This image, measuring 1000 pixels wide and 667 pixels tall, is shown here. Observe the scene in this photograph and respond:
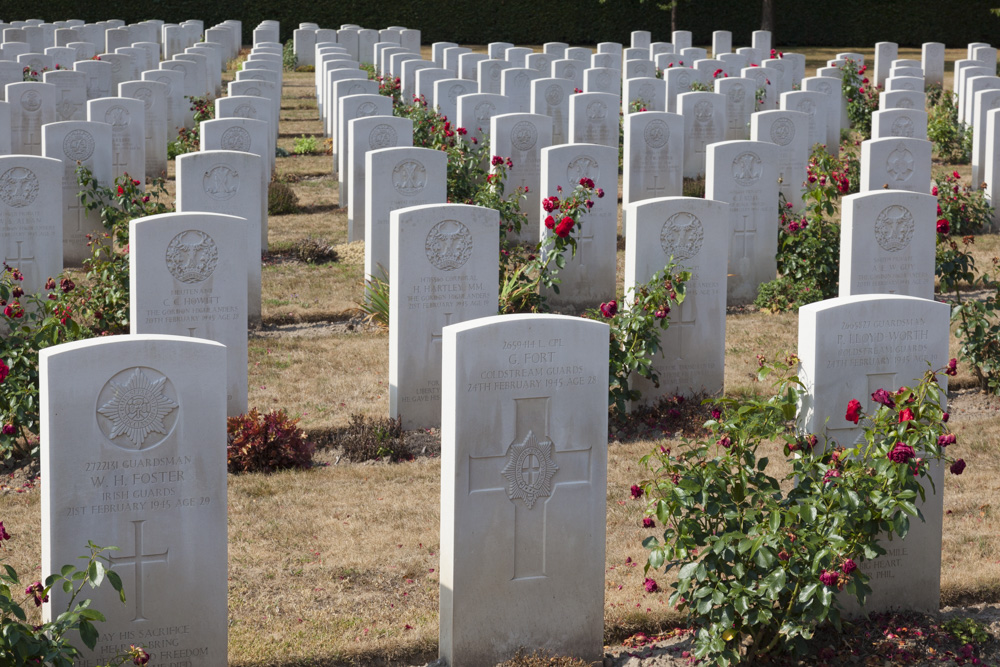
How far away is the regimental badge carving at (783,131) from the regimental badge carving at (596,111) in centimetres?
313

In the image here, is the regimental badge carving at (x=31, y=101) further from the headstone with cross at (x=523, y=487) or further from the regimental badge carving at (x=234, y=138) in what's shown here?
the headstone with cross at (x=523, y=487)

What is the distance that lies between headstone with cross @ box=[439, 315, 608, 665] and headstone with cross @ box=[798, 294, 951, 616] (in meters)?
1.02

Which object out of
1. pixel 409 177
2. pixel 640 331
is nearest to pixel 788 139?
pixel 409 177

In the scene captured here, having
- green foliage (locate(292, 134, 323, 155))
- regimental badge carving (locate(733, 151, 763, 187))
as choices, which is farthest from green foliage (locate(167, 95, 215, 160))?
regimental badge carving (locate(733, 151, 763, 187))

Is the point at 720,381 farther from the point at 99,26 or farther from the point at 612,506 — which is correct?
the point at 99,26

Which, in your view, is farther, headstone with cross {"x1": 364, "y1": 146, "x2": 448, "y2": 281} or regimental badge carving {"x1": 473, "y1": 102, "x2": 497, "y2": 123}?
regimental badge carving {"x1": 473, "y1": 102, "x2": 497, "y2": 123}

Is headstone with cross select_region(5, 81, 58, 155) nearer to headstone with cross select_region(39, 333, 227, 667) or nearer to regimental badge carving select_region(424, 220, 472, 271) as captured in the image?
regimental badge carving select_region(424, 220, 472, 271)

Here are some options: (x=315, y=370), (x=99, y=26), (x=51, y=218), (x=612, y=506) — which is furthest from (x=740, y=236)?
(x=99, y=26)

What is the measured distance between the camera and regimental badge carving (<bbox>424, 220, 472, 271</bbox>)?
25.1ft

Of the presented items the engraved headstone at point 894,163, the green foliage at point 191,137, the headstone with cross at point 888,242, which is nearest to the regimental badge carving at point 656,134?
the engraved headstone at point 894,163

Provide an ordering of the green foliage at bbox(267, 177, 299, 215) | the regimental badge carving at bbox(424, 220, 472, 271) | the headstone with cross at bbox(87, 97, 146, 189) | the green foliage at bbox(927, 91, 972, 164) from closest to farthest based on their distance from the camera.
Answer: the regimental badge carving at bbox(424, 220, 472, 271), the headstone with cross at bbox(87, 97, 146, 189), the green foliage at bbox(267, 177, 299, 215), the green foliage at bbox(927, 91, 972, 164)

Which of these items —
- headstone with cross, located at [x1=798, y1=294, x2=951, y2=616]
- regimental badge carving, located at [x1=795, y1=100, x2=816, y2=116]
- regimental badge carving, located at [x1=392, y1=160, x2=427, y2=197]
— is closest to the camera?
headstone with cross, located at [x1=798, y1=294, x2=951, y2=616]

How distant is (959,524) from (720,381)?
2.22 m

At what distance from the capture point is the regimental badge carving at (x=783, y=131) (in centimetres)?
1275
